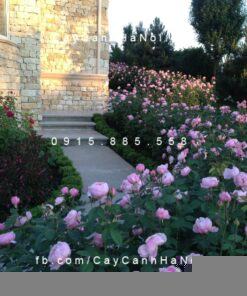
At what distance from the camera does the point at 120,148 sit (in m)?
8.72

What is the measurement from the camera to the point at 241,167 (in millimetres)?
2877

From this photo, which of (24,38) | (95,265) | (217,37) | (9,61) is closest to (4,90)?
(9,61)

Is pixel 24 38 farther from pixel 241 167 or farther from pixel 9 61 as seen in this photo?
pixel 241 167

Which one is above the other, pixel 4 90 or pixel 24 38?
pixel 24 38

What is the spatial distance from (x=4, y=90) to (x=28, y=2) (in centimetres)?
217

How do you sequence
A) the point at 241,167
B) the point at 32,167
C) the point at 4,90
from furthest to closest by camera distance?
the point at 4,90, the point at 32,167, the point at 241,167

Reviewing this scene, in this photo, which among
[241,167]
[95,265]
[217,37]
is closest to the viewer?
[95,265]

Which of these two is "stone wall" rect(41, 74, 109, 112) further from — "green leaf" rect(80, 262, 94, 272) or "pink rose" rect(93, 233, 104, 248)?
"green leaf" rect(80, 262, 94, 272)

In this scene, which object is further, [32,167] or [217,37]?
[217,37]

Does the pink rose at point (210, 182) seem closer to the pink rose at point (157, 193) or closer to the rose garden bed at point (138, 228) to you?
Answer: the rose garden bed at point (138, 228)

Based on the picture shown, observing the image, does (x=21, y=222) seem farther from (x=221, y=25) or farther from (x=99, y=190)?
(x=221, y=25)

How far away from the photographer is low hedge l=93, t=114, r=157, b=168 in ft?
24.6

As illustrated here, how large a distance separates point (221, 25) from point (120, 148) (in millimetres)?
11368

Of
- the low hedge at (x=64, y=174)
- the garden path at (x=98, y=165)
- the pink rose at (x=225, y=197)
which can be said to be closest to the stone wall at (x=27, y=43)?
the garden path at (x=98, y=165)
